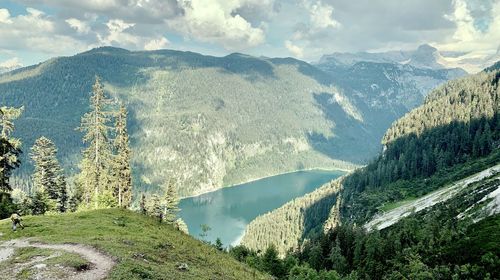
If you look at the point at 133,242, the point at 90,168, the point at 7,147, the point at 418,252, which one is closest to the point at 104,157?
the point at 90,168

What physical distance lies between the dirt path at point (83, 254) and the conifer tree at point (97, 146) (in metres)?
37.1

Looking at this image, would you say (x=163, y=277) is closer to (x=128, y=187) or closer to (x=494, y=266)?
(x=494, y=266)

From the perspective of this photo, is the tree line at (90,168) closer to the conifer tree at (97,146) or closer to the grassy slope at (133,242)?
the conifer tree at (97,146)

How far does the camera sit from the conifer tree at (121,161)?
268 feet

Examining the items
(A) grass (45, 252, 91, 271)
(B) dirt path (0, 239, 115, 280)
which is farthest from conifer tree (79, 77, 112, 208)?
(A) grass (45, 252, 91, 271)

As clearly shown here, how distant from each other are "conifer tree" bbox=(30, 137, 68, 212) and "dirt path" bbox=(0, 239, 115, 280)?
5384 cm

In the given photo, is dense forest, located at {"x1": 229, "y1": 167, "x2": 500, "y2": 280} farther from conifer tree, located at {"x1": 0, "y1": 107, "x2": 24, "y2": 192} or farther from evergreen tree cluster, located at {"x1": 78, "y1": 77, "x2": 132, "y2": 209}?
conifer tree, located at {"x1": 0, "y1": 107, "x2": 24, "y2": 192}

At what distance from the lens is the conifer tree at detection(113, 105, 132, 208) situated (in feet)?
268

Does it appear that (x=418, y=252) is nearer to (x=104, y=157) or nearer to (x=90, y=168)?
(x=104, y=157)

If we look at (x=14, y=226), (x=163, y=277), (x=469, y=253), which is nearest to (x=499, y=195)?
(x=469, y=253)

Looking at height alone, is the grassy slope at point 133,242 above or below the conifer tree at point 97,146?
below

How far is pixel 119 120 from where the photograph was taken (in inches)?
3216

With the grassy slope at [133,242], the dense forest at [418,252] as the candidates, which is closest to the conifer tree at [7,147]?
the grassy slope at [133,242]

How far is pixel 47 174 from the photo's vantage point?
91562 mm
